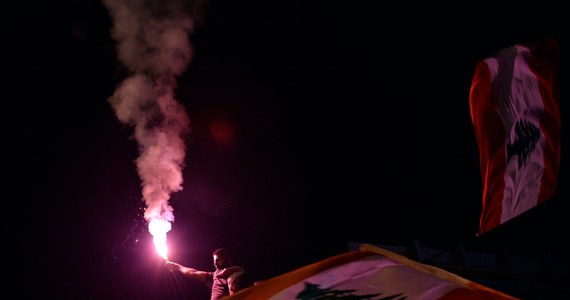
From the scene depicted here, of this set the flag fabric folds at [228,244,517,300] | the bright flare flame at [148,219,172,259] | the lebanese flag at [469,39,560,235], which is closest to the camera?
the flag fabric folds at [228,244,517,300]

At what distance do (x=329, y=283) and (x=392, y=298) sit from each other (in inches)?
16.4

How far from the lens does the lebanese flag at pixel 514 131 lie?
3.34 meters

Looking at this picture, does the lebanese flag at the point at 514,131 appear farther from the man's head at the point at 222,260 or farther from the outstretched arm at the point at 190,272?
the outstretched arm at the point at 190,272

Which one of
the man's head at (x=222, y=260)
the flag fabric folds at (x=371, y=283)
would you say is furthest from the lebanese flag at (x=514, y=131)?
the man's head at (x=222, y=260)

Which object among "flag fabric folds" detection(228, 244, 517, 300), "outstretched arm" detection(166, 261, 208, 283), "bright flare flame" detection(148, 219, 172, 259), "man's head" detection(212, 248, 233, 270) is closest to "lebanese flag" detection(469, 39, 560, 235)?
"flag fabric folds" detection(228, 244, 517, 300)

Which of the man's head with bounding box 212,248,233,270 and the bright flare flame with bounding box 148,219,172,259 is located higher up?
the bright flare flame with bounding box 148,219,172,259

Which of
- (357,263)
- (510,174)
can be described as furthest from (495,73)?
(357,263)

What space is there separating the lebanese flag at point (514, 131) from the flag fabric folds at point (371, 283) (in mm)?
1115

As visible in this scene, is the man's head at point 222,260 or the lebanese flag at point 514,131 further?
the man's head at point 222,260

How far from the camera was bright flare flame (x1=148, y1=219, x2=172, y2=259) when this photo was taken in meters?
6.36

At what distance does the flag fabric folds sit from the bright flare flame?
4.59 meters

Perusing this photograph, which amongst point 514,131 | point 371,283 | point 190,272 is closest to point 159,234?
point 190,272

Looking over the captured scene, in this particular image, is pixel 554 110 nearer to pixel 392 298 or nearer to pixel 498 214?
pixel 498 214

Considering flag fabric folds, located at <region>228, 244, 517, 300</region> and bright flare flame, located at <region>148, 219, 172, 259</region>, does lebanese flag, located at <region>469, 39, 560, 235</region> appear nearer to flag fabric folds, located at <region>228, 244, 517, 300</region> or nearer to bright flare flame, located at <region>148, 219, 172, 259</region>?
flag fabric folds, located at <region>228, 244, 517, 300</region>
